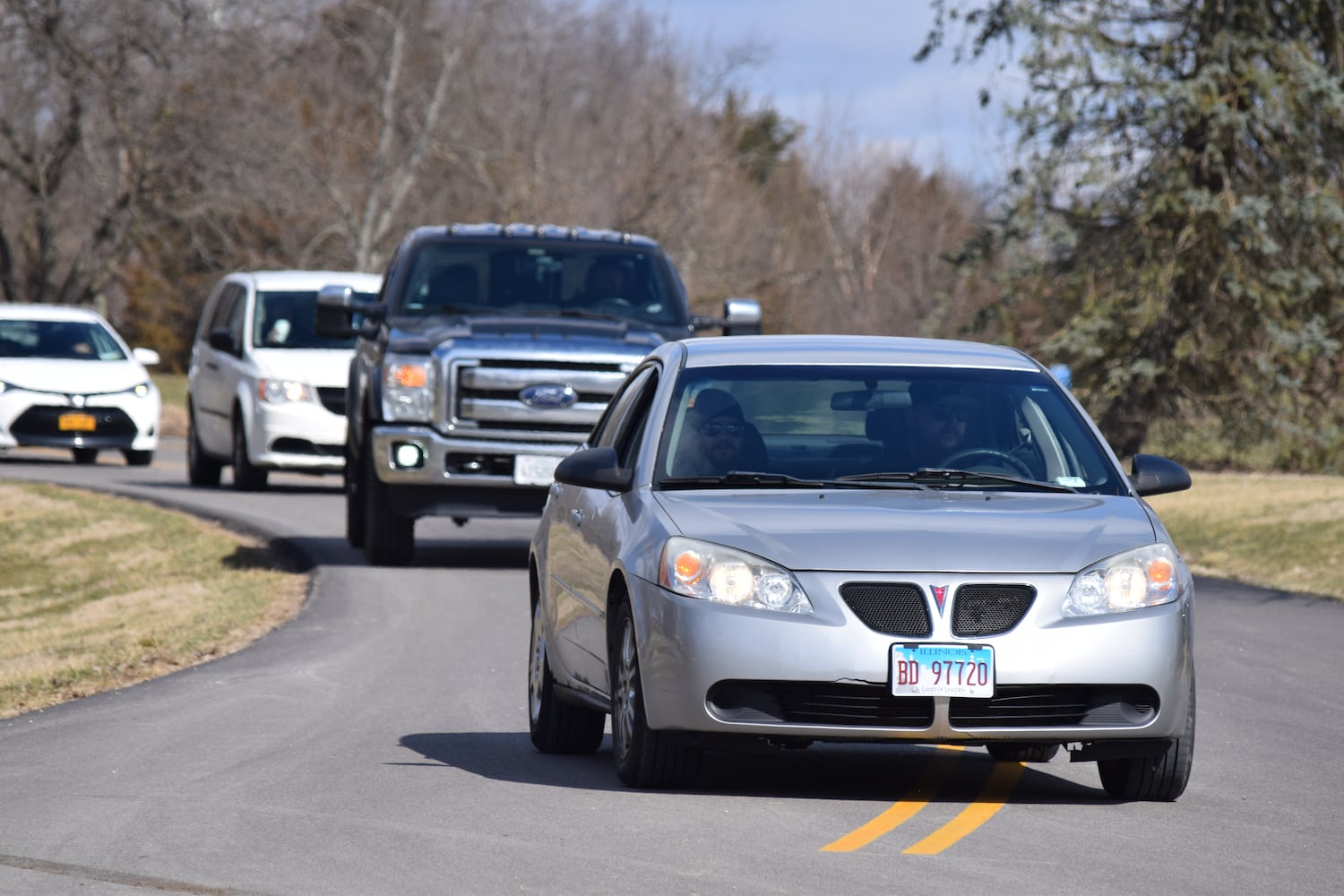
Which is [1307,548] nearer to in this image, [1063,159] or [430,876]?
[1063,159]

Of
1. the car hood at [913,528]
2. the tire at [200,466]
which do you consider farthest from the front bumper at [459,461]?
the tire at [200,466]

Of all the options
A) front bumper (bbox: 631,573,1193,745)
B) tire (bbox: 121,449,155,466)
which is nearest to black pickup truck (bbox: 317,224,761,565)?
front bumper (bbox: 631,573,1193,745)

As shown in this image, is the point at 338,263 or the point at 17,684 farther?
the point at 338,263

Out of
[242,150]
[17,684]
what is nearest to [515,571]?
[17,684]

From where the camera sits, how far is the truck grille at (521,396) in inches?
626

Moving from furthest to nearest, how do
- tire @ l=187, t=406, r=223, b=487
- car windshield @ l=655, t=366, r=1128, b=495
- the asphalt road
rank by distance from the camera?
tire @ l=187, t=406, r=223, b=487
car windshield @ l=655, t=366, r=1128, b=495
the asphalt road

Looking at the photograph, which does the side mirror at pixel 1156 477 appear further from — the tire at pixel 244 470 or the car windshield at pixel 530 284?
the tire at pixel 244 470

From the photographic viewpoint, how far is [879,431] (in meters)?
8.31

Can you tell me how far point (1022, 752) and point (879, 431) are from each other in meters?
1.26

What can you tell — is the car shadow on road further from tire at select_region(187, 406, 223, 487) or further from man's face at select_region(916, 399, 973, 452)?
tire at select_region(187, 406, 223, 487)

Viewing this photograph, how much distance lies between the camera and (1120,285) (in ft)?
97.9

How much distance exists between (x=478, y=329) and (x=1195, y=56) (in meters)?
15.3

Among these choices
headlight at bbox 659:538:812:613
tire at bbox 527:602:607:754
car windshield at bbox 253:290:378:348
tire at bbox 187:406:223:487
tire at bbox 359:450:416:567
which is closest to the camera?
headlight at bbox 659:538:812:613

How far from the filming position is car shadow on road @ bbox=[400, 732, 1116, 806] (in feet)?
25.5
